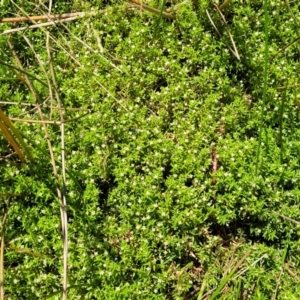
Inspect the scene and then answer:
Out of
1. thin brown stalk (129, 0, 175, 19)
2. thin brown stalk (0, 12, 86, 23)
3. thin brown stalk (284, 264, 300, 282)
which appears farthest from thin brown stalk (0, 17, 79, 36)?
Answer: thin brown stalk (284, 264, 300, 282)

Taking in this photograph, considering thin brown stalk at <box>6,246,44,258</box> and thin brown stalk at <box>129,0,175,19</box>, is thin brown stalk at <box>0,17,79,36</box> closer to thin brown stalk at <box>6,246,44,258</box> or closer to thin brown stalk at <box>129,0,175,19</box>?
thin brown stalk at <box>129,0,175,19</box>

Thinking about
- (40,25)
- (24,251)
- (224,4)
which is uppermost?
(224,4)

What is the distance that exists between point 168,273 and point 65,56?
7.98ft

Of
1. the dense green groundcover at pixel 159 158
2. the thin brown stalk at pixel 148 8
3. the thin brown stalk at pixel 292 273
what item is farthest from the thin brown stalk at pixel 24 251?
the thin brown stalk at pixel 148 8

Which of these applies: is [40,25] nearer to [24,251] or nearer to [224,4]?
[224,4]

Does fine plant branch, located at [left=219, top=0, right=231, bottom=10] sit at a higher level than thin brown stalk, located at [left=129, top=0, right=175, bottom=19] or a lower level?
higher

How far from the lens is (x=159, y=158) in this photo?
14.2ft

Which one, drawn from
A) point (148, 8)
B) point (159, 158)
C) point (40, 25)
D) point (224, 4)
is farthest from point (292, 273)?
point (40, 25)

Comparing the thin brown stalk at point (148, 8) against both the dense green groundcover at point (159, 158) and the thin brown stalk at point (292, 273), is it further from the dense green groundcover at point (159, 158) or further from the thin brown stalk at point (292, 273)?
the thin brown stalk at point (292, 273)

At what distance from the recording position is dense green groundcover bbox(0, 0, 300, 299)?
157 inches

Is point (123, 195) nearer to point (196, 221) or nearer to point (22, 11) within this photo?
point (196, 221)

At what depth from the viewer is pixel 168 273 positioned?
400 centimetres

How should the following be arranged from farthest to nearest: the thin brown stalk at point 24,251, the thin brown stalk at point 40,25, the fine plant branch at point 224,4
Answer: the thin brown stalk at point 40,25 < the fine plant branch at point 224,4 < the thin brown stalk at point 24,251

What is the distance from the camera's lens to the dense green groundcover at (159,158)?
3977 millimetres
